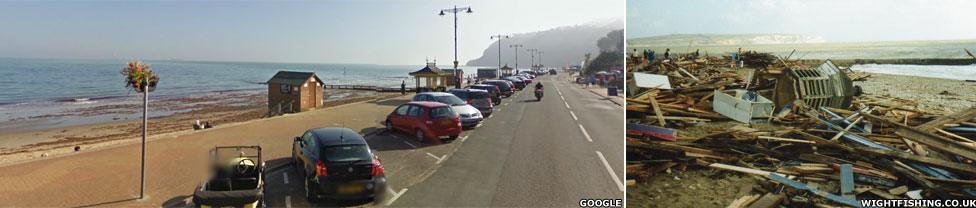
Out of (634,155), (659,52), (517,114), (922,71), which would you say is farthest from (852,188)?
(922,71)

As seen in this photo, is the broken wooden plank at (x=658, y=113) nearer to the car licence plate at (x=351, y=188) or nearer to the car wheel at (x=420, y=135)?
the car wheel at (x=420, y=135)

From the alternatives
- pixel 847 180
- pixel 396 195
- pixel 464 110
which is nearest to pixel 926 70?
pixel 847 180

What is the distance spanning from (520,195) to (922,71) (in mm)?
27692

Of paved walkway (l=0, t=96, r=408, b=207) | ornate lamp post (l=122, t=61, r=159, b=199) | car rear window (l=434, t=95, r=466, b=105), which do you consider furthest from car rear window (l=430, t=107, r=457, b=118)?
ornate lamp post (l=122, t=61, r=159, b=199)

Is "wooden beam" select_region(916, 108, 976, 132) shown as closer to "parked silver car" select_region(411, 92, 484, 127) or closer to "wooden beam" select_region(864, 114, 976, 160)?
"wooden beam" select_region(864, 114, 976, 160)

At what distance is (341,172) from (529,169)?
15.2ft

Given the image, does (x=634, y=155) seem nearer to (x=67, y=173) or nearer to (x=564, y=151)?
(x=564, y=151)

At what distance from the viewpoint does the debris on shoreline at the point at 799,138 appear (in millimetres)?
8461

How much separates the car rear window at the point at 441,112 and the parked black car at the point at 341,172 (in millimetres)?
6209

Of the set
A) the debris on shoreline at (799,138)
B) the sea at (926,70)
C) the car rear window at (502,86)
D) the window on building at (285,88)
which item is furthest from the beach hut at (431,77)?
the sea at (926,70)

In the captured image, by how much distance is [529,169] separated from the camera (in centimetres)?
1166

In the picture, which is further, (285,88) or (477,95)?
(285,88)

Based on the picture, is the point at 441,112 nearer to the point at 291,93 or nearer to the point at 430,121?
the point at 430,121

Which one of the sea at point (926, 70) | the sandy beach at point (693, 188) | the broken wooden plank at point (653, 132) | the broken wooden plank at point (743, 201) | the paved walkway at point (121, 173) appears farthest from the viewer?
the sea at point (926, 70)
